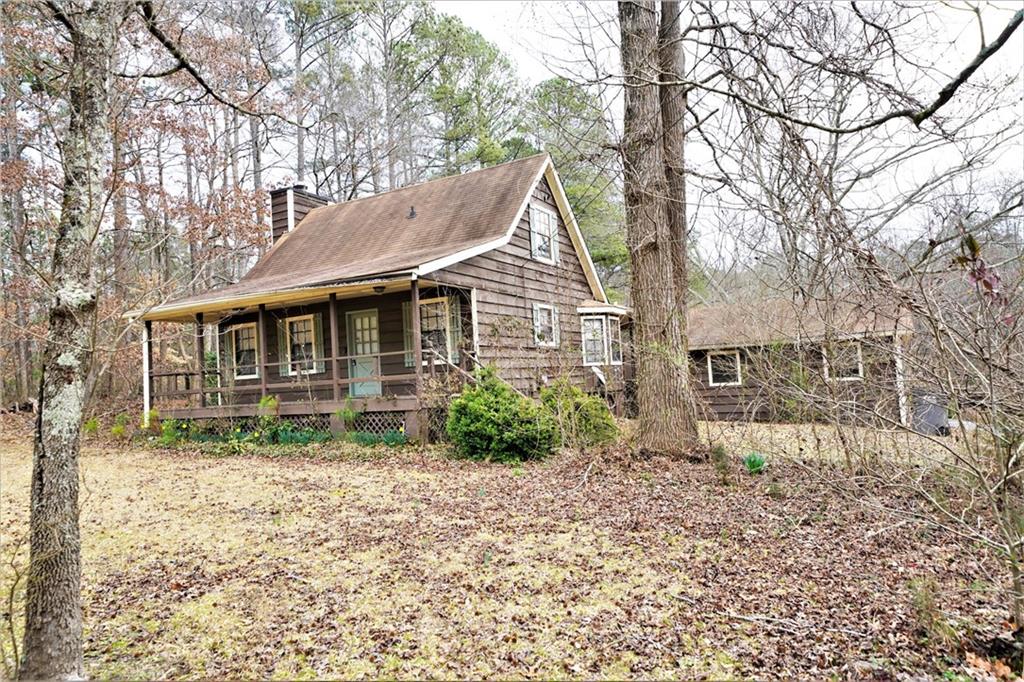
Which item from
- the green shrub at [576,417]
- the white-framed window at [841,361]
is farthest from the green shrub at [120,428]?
the white-framed window at [841,361]

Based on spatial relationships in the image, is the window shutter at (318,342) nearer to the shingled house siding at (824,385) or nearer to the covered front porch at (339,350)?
the covered front porch at (339,350)

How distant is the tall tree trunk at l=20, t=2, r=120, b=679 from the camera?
Answer: 3.11 meters

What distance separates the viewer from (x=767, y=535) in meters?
5.43

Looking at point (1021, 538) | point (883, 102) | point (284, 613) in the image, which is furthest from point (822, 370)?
point (284, 613)

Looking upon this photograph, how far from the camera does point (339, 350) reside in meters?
14.8

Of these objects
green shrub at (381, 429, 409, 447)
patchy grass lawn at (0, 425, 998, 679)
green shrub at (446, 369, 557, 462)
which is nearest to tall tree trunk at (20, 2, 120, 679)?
patchy grass lawn at (0, 425, 998, 679)

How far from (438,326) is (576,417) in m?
5.57

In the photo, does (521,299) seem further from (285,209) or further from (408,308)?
(285,209)

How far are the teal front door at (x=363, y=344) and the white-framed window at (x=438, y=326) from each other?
112 centimetres

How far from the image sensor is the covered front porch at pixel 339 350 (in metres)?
12.1

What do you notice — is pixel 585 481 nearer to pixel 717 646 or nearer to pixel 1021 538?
pixel 717 646

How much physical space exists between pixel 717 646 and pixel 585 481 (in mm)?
4236

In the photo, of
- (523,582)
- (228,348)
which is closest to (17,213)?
(228,348)

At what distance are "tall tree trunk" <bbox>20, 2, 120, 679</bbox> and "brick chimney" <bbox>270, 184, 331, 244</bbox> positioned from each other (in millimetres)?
16970
